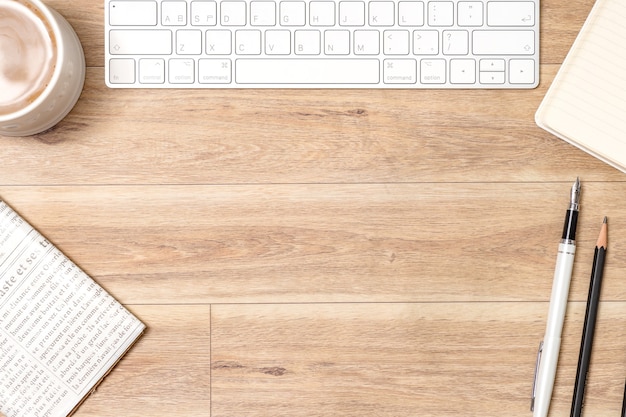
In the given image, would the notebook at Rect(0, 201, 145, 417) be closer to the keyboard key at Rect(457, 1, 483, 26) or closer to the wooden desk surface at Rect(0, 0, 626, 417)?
the wooden desk surface at Rect(0, 0, 626, 417)

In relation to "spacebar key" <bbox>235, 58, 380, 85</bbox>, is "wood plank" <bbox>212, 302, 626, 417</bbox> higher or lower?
lower

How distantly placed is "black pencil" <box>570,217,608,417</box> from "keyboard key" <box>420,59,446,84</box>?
0.21m

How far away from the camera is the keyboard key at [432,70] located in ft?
1.88

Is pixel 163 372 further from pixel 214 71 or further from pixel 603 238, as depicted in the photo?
pixel 603 238

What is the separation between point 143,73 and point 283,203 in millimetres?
177

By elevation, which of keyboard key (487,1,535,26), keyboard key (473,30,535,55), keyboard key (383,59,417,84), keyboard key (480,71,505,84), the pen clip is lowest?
the pen clip

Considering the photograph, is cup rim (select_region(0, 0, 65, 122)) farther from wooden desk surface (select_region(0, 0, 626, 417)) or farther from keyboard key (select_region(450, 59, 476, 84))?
keyboard key (select_region(450, 59, 476, 84))

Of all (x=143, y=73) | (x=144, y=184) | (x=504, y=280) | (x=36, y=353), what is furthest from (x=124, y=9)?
(x=504, y=280)

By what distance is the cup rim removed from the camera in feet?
1.68

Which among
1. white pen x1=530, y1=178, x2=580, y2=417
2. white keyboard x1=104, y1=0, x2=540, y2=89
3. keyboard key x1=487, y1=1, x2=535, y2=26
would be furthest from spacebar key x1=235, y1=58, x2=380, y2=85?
white pen x1=530, y1=178, x2=580, y2=417

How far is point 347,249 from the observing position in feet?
1.90

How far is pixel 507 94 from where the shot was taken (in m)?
0.58

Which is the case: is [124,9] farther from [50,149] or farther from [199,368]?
[199,368]

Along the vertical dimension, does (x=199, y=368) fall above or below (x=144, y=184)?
below
